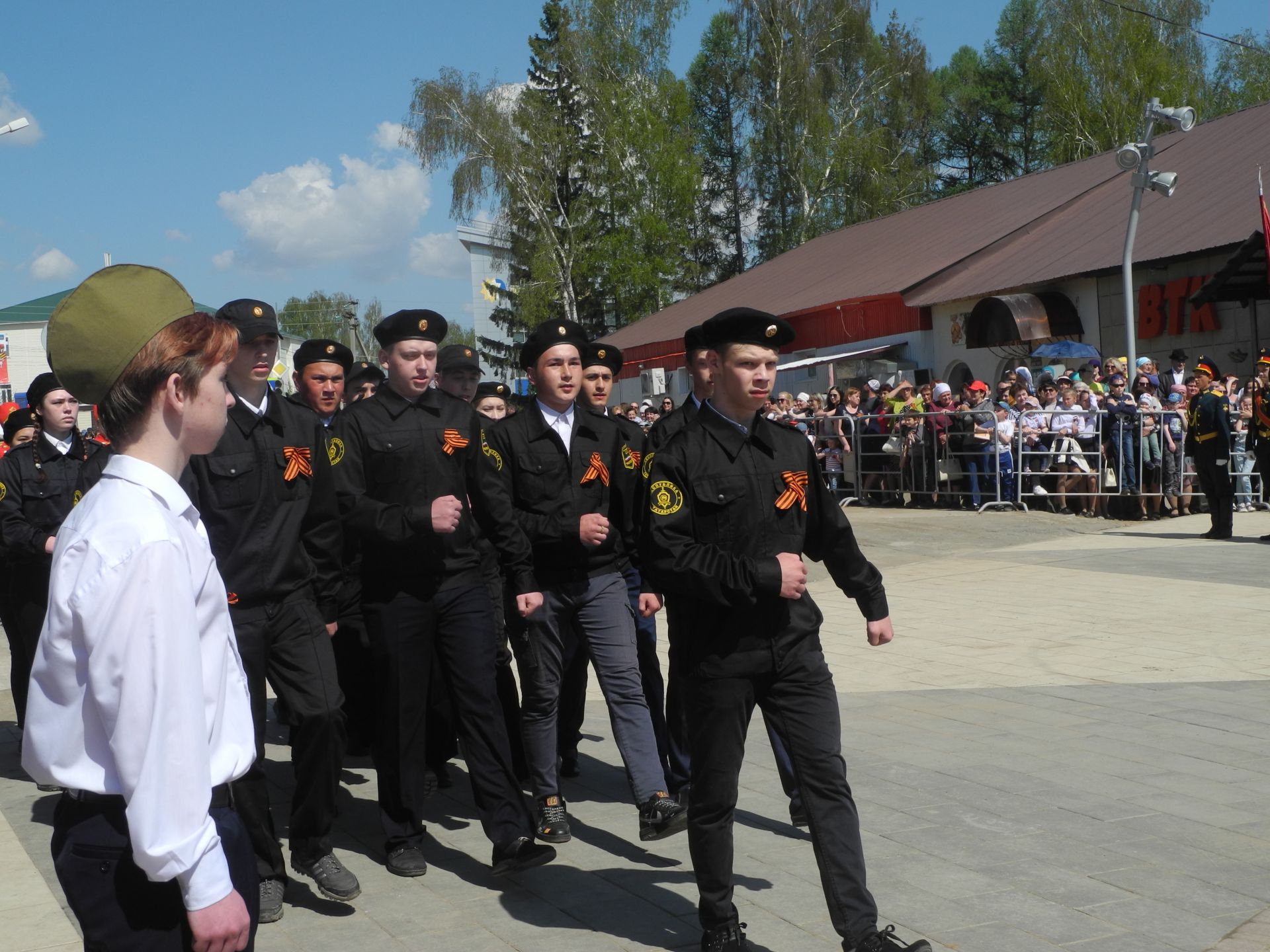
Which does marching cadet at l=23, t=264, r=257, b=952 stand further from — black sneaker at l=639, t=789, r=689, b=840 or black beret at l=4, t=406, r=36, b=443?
black beret at l=4, t=406, r=36, b=443

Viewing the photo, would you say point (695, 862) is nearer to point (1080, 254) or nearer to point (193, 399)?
point (193, 399)

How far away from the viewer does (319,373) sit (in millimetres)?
6430

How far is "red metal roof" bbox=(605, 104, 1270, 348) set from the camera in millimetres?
24672

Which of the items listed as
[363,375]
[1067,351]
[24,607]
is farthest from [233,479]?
[1067,351]

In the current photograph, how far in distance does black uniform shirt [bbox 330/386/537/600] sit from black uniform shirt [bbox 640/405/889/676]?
1.16 metres

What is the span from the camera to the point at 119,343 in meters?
2.17

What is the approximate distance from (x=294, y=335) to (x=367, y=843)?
117 metres

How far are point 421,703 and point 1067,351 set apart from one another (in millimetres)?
19985

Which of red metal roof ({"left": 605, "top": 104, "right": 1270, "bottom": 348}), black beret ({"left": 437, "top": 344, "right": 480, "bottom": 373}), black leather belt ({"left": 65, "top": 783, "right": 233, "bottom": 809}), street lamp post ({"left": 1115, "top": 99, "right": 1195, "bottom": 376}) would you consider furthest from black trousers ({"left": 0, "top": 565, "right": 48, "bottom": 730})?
red metal roof ({"left": 605, "top": 104, "right": 1270, "bottom": 348})

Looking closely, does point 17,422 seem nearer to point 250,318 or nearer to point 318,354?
point 318,354

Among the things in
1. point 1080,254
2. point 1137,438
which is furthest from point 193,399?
point 1080,254

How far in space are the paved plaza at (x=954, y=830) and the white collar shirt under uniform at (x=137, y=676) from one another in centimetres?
237

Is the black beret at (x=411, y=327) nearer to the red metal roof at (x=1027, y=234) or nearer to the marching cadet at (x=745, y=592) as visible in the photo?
the marching cadet at (x=745, y=592)

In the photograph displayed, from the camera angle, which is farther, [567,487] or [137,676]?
[567,487]
